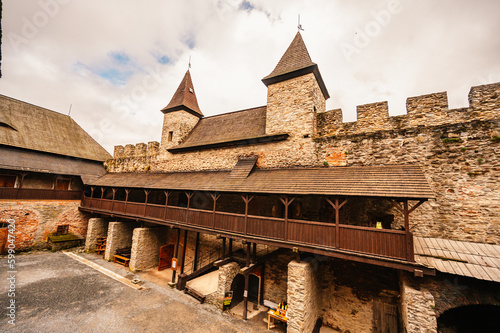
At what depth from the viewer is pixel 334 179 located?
7.70m

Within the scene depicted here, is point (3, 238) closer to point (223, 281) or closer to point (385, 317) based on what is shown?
point (223, 281)

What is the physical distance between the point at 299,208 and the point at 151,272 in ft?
31.5

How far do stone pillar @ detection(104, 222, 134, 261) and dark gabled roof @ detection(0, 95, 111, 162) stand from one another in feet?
Result: 30.8

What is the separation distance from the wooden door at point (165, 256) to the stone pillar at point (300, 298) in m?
8.76

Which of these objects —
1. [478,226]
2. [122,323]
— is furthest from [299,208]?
[122,323]

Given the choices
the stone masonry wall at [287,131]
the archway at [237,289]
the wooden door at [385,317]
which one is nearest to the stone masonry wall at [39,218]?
the stone masonry wall at [287,131]

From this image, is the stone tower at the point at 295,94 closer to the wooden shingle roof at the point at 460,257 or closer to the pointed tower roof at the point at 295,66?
the pointed tower roof at the point at 295,66

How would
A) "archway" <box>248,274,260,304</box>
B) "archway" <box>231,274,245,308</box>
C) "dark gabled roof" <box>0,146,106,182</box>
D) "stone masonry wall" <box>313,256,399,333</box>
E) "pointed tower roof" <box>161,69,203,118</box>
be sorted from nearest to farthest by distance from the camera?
"stone masonry wall" <box>313,256,399,333</box>, "archway" <box>231,274,245,308</box>, "archway" <box>248,274,260,304</box>, "dark gabled roof" <box>0,146,106,182</box>, "pointed tower roof" <box>161,69,203,118</box>

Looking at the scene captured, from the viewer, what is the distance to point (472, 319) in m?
6.60

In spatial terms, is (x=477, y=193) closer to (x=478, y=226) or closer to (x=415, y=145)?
(x=478, y=226)

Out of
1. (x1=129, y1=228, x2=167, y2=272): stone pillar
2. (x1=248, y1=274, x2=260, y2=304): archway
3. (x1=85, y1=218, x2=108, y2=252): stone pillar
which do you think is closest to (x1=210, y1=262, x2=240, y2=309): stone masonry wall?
(x1=248, y1=274, x2=260, y2=304): archway

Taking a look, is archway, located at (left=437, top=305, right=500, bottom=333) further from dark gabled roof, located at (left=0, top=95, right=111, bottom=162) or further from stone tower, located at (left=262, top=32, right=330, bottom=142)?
dark gabled roof, located at (left=0, top=95, right=111, bottom=162)

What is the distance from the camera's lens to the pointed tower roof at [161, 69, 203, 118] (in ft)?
53.2

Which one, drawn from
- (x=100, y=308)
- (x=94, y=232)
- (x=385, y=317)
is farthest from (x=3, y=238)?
(x=385, y=317)
